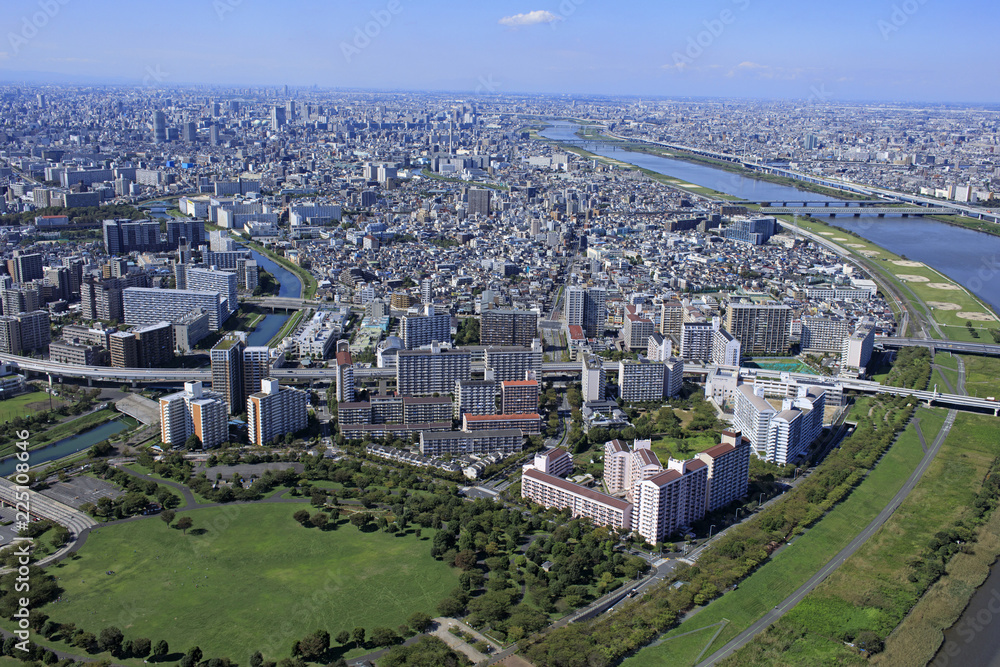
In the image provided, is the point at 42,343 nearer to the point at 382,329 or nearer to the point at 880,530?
the point at 382,329

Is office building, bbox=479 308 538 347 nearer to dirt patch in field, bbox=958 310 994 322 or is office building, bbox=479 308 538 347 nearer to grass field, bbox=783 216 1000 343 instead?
grass field, bbox=783 216 1000 343

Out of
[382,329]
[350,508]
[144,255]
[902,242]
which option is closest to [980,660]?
[350,508]

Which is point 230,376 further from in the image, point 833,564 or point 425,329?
point 833,564

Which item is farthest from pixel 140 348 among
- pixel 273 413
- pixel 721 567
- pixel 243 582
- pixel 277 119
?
pixel 277 119

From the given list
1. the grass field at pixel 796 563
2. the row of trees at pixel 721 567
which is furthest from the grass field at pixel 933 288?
the grass field at pixel 796 563

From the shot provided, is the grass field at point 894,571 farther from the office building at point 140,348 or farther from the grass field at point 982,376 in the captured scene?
the office building at point 140,348

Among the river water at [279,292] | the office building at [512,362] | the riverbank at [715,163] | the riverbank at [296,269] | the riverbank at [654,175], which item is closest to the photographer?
the office building at [512,362]

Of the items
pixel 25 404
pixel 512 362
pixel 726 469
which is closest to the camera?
pixel 726 469
